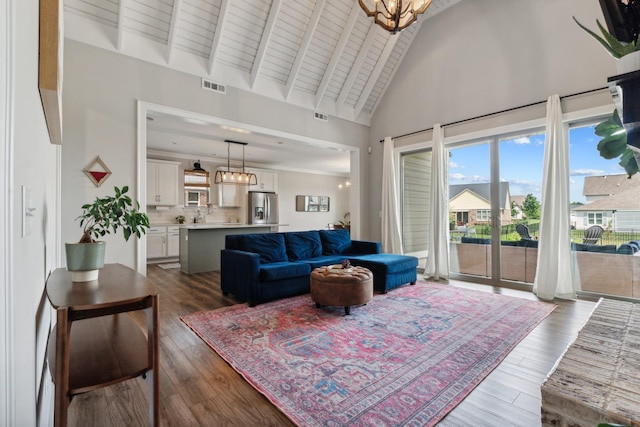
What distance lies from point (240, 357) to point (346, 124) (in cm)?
473

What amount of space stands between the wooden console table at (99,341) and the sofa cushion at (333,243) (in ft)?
11.3

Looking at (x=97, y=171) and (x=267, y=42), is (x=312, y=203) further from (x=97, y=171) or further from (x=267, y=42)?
(x=97, y=171)

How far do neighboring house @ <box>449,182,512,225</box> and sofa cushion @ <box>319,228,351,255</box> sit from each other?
1.93m

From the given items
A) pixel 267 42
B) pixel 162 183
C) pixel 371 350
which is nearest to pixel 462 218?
pixel 371 350

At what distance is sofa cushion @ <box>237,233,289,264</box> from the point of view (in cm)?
405

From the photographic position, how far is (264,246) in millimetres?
→ 4113

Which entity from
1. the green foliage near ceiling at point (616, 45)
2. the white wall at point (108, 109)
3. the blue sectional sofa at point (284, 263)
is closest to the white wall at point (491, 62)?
the blue sectional sofa at point (284, 263)

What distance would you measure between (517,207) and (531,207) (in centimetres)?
Result: 18

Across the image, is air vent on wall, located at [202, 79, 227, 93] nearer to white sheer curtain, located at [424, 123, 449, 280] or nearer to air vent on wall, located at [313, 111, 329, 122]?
air vent on wall, located at [313, 111, 329, 122]

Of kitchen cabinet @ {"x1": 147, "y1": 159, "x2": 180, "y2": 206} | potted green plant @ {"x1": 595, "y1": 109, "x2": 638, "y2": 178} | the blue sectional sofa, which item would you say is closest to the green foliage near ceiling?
potted green plant @ {"x1": 595, "y1": 109, "x2": 638, "y2": 178}

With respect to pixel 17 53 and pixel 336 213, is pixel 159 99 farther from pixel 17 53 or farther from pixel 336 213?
pixel 336 213

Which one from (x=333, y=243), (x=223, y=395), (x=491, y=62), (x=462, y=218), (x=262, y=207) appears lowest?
(x=223, y=395)

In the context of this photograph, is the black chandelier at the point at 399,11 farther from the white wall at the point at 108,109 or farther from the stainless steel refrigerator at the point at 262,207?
the stainless steel refrigerator at the point at 262,207

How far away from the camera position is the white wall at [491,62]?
379 cm
